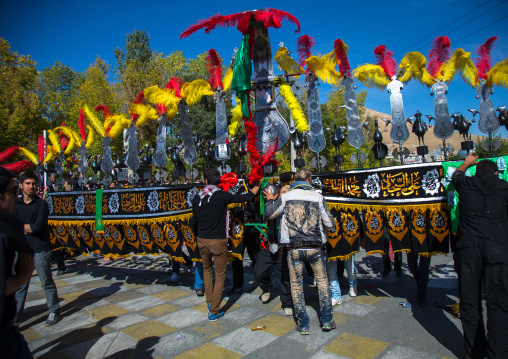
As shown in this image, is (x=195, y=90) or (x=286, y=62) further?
(x=195, y=90)

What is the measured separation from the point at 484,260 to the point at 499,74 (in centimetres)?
342

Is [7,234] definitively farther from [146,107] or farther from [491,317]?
[146,107]

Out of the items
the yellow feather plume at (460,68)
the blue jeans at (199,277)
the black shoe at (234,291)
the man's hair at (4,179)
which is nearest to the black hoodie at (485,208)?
the yellow feather plume at (460,68)

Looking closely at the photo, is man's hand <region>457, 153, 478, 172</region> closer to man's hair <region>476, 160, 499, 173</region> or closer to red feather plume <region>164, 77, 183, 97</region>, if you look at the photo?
man's hair <region>476, 160, 499, 173</region>

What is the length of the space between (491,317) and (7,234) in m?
3.83

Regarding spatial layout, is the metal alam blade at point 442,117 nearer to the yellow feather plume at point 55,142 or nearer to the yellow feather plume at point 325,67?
the yellow feather plume at point 325,67

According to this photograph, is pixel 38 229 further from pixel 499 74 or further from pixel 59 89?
pixel 59 89

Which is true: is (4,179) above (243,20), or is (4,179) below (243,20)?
below

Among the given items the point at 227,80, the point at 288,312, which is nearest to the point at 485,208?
the point at 288,312

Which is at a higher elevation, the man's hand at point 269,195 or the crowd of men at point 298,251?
the man's hand at point 269,195

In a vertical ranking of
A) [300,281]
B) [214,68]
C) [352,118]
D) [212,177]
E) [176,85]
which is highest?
[214,68]

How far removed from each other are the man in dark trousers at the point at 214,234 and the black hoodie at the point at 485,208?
258 cm

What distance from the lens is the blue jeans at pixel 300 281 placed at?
3908mm

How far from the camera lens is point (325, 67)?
18.3ft
